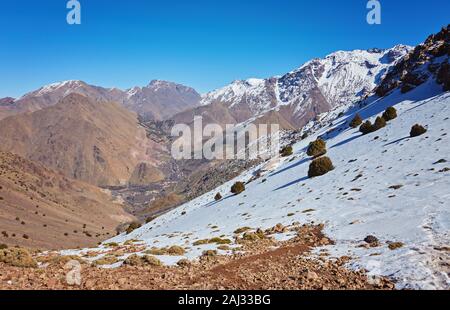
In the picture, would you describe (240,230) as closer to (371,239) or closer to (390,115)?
(371,239)

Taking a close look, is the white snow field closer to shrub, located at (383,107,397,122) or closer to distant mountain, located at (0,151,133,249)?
shrub, located at (383,107,397,122)

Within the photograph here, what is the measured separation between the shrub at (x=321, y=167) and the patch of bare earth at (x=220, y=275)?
23718 mm

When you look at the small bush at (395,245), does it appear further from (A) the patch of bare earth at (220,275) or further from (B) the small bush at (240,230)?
(B) the small bush at (240,230)

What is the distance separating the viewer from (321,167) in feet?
136

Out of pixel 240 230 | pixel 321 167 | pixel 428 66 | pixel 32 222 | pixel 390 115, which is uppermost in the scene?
pixel 428 66

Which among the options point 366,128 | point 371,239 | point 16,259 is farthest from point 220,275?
point 366,128

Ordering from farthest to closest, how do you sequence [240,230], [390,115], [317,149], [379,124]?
[390,115] → [317,149] → [379,124] → [240,230]

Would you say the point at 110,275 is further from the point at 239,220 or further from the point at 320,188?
the point at 320,188

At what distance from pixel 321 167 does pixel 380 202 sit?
55.7 ft

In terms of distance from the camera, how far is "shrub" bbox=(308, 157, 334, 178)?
1625 inches

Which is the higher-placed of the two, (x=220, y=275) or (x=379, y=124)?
(x=379, y=124)

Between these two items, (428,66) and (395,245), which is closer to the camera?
(395,245)
